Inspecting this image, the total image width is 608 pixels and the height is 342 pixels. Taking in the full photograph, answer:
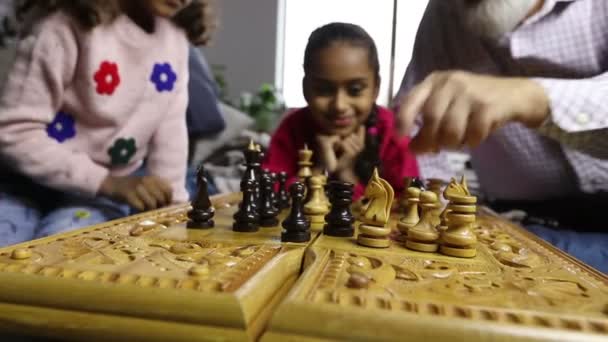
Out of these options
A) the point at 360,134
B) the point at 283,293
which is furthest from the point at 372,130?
the point at 283,293

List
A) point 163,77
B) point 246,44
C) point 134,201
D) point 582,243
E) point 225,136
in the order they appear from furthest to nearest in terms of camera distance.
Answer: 1. point 246,44
2. point 225,136
3. point 163,77
4. point 134,201
5. point 582,243

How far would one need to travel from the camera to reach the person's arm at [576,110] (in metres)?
0.65

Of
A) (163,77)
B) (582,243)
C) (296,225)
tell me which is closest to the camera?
(296,225)

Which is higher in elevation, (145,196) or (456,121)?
(456,121)

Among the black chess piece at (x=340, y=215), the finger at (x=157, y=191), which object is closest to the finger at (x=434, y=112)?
the black chess piece at (x=340, y=215)

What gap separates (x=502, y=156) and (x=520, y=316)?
33.2 inches

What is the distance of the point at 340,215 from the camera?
0.60 m

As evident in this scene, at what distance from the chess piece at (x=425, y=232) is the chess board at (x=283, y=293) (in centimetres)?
2

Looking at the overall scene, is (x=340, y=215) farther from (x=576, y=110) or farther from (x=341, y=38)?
(x=341, y=38)

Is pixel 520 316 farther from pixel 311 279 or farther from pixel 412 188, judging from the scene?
pixel 412 188

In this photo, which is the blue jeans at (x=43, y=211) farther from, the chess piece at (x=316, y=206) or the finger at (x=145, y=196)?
the chess piece at (x=316, y=206)

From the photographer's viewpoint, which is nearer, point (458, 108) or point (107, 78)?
point (458, 108)

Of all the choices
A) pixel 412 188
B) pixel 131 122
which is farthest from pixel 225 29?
Result: pixel 412 188

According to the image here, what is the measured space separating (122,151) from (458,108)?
81cm
